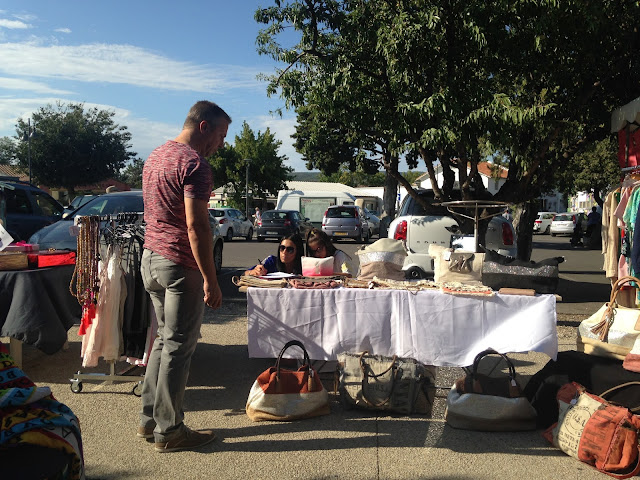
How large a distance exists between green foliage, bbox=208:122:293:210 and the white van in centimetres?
1737

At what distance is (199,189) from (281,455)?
1711 mm

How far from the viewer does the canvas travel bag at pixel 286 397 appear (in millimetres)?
4203

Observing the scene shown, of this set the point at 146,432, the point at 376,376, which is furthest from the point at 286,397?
the point at 146,432

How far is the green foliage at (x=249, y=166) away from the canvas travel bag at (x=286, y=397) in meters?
46.3

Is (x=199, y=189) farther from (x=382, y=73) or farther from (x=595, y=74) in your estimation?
(x=595, y=74)

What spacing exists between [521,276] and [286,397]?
6.88 ft

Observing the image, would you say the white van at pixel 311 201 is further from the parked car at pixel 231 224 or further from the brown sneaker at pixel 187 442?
the brown sneaker at pixel 187 442

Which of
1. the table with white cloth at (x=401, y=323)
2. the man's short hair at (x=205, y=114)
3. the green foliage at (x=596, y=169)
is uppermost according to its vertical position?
the green foliage at (x=596, y=169)

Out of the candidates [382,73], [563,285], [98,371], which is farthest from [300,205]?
[98,371]

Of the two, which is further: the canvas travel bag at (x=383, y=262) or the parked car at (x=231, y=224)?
the parked car at (x=231, y=224)

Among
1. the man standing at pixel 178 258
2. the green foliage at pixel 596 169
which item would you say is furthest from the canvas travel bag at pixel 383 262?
the green foliage at pixel 596 169

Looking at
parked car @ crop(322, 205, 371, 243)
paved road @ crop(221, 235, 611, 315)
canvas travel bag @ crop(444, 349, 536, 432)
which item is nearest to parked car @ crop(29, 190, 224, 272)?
paved road @ crop(221, 235, 611, 315)

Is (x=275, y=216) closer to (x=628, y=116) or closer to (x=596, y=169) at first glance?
(x=628, y=116)

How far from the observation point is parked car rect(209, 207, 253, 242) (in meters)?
25.8
